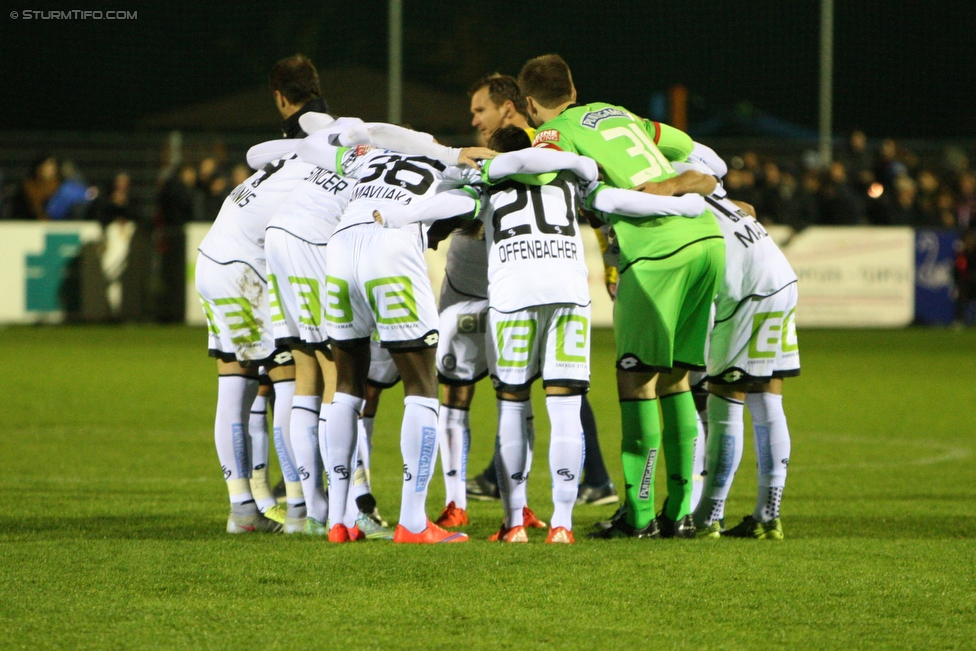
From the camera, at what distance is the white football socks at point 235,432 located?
245 inches

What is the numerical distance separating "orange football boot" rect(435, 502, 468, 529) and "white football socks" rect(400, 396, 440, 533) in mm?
795

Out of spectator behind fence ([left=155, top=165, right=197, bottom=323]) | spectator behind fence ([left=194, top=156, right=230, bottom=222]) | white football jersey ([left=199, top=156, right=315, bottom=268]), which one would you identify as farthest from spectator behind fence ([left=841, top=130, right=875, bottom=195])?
white football jersey ([left=199, top=156, right=315, bottom=268])

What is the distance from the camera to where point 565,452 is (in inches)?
223

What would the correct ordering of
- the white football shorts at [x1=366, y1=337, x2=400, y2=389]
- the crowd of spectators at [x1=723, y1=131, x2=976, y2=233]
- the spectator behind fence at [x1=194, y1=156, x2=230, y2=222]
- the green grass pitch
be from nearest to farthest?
the green grass pitch
the white football shorts at [x1=366, y1=337, x2=400, y2=389]
the spectator behind fence at [x1=194, y1=156, x2=230, y2=222]
the crowd of spectators at [x1=723, y1=131, x2=976, y2=233]

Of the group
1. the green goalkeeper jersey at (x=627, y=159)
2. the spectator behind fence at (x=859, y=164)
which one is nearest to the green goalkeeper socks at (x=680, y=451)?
the green goalkeeper jersey at (x=627, y=159)

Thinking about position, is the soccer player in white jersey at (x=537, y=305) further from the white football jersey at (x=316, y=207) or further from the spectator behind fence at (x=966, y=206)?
the spectator behind fence at (x=966, y=206)

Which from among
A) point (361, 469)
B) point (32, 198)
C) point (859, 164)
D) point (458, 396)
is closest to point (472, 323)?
point (458, 396)

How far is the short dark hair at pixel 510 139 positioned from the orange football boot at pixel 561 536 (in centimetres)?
167

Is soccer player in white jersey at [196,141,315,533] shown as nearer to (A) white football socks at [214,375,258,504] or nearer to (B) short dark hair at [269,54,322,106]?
(A) white football socks at [214,375,258,504]

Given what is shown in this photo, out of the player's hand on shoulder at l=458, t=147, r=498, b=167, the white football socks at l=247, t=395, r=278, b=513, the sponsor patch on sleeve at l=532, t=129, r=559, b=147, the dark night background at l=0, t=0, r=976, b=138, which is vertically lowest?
the white football socks at l=247, t=395, r=278, b=513

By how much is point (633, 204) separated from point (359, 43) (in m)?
21.0

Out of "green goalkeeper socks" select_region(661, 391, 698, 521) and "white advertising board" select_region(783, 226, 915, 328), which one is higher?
"white advertising board" select_region(783, 226, 915, 328)

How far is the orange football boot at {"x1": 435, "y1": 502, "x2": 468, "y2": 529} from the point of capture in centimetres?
649

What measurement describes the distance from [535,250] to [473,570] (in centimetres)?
138
